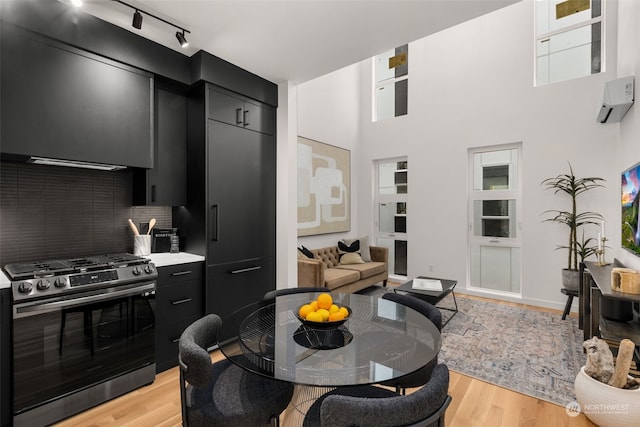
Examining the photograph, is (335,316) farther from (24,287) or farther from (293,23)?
(293,23)

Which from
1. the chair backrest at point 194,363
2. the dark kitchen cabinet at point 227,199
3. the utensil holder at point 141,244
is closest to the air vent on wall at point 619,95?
the dark kitchen cabinet at point 227,199

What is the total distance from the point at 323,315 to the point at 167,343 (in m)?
1.70

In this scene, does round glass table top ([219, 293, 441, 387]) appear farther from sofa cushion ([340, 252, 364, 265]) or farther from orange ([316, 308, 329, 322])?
sofa cushion ([340, 252, 364, 265])

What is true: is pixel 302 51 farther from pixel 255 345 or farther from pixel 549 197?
pixel 549 197

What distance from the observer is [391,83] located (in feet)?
19.0

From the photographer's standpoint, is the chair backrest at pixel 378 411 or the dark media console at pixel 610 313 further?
the dark media console at pixel 610 313

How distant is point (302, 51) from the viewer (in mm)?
2742

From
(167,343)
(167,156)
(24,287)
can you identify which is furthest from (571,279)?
(24,287)

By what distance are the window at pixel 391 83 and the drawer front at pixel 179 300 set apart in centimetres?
468

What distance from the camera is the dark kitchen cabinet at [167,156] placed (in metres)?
2.71

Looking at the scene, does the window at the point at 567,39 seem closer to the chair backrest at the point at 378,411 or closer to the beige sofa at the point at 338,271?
the beige sofa at the point at 338,271

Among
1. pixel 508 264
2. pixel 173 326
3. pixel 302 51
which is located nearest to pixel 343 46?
pixel 302 51

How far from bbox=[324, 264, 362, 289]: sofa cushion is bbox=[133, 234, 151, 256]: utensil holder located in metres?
2.16

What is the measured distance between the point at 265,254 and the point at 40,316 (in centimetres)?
183
